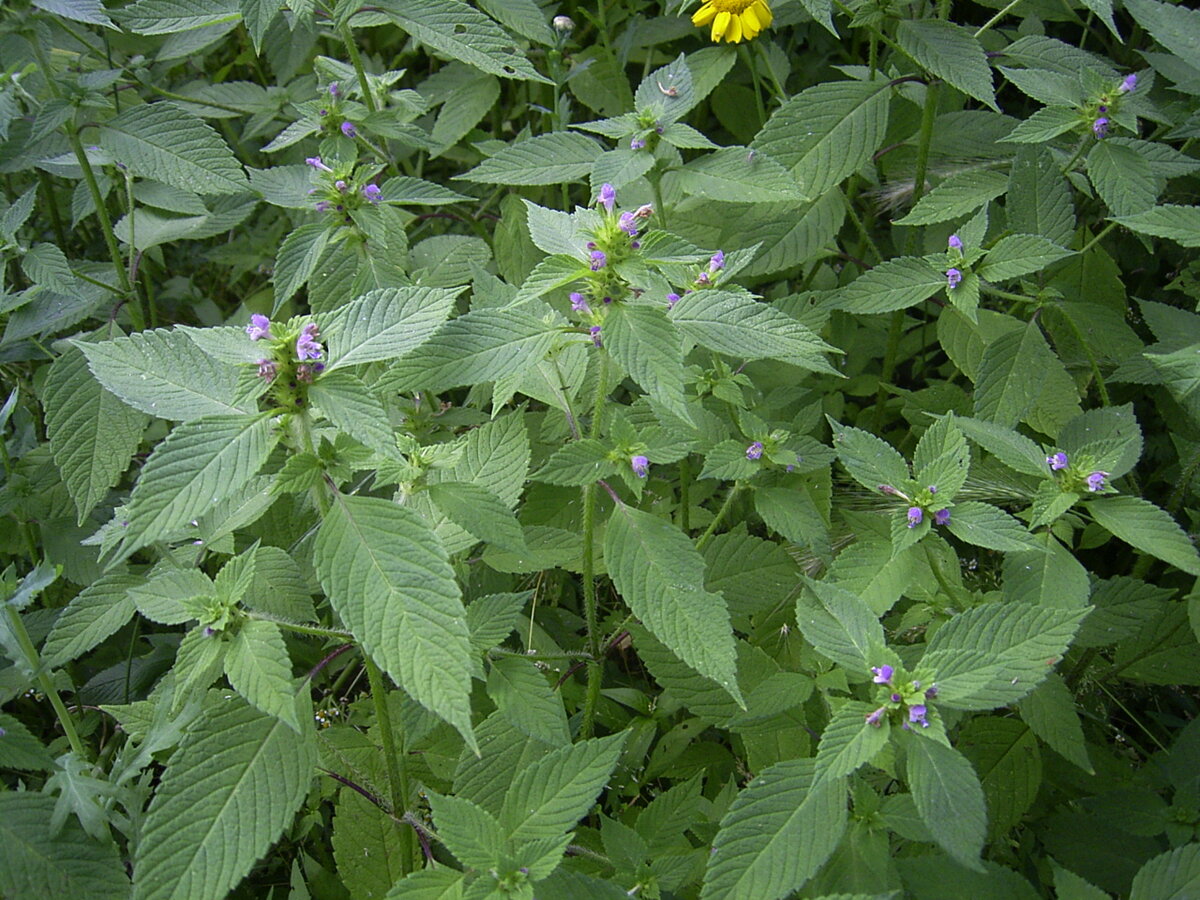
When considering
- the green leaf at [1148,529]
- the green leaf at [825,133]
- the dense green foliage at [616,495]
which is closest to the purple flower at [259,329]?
the dense green foliage at [616,495]

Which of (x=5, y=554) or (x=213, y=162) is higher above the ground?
(x=213, y=162)

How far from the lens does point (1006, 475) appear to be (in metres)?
2.24

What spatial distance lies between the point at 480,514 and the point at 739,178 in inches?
44.6

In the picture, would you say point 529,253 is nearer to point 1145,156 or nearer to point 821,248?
point 821,248

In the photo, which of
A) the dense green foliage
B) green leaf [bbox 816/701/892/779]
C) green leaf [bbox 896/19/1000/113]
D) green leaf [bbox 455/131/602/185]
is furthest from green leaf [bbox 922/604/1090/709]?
green leaf [bbox 455/131/602/185]

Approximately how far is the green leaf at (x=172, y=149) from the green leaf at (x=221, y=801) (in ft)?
4.96

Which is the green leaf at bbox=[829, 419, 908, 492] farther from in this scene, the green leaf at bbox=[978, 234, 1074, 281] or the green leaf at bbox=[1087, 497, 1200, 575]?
the green leaf at bbox=[978, 234, 1074, 281]

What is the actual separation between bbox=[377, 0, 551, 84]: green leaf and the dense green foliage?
0.05 feet

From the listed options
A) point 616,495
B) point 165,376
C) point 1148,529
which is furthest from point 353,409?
point 1148,529

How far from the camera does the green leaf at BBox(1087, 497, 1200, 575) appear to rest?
1735mm

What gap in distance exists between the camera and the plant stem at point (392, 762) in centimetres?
167

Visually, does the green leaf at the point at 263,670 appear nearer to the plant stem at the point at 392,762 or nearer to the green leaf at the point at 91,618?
the plant stem at the point at 392,762

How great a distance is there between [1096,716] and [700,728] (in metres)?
1.02

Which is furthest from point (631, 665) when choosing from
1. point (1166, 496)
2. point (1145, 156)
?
point (1145, 156)
